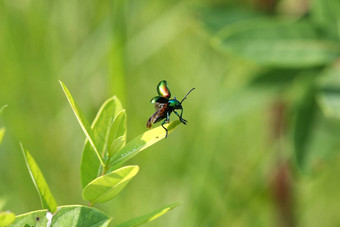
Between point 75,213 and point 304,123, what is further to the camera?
point 304,123

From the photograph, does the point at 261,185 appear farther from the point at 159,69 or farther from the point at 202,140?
the point at 159,69

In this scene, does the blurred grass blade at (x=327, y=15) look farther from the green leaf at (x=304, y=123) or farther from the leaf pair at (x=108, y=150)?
the leaf pair at (x=108, y=150)

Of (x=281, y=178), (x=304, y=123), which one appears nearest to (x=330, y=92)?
(x=304, y=123)

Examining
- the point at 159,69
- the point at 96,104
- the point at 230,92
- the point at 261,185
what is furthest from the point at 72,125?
the point at 261,185

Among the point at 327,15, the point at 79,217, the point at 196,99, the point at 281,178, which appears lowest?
the point at 79,217

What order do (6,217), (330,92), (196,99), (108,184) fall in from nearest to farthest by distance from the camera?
(6,217) < (108,184) < (330,92) < (196,99)

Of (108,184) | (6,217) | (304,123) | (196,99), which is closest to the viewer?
(6,217)

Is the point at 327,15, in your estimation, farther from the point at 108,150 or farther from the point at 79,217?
the point at 79,217
